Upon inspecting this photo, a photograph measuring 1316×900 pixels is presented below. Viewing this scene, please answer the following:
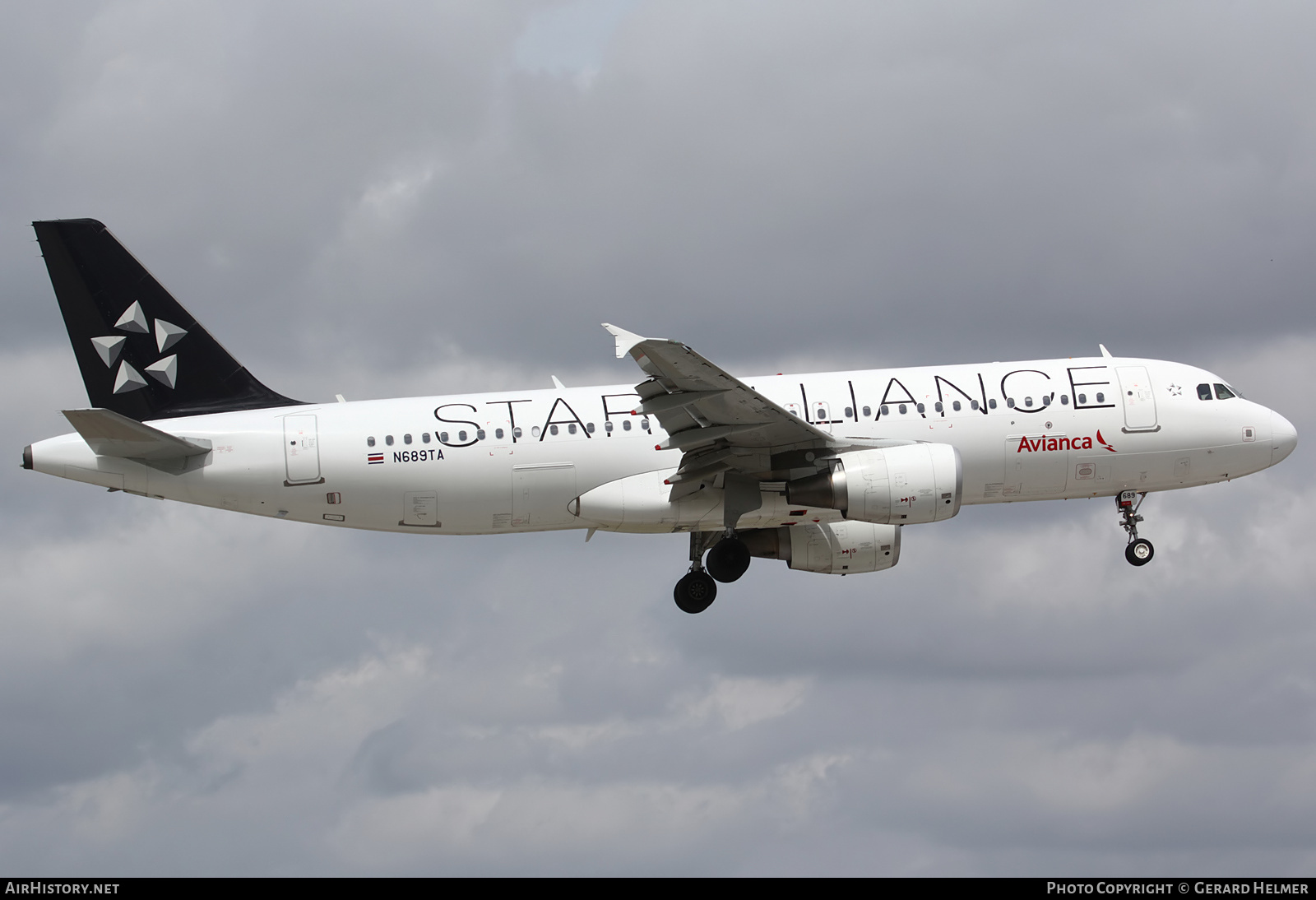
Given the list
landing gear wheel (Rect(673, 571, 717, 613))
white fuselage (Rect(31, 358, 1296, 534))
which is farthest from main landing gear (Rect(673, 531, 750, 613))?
white fuselage (Rect(31, 358, 1296, 534))

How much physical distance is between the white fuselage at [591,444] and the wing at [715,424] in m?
0.93

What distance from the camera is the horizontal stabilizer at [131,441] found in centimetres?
3759

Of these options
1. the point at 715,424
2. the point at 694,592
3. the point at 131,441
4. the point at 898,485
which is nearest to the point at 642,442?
the point at 715,424

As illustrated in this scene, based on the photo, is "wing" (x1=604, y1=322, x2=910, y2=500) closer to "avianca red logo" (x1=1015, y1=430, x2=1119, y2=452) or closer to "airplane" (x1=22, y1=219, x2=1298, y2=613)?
"airplane" (x1=22, y1=219, x2=1298, y2=613)

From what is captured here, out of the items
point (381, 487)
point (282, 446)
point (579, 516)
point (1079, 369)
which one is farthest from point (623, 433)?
point (1079, 369)

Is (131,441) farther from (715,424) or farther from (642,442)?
(715,424)

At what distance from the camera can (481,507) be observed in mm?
40406

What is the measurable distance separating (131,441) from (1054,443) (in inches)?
1005

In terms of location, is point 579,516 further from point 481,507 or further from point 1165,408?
point 1165,408

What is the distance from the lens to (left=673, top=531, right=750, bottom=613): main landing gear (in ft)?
139

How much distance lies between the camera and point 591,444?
133 feet

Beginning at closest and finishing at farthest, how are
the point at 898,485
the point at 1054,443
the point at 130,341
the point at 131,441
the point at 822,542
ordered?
1. the point at 898,485
2. the point at 131,441
3. the point at 1054,443
4. the point at 130,341
5. the point at 822,542

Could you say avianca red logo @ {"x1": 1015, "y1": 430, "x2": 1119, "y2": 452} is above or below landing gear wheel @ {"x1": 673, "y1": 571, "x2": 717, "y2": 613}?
above

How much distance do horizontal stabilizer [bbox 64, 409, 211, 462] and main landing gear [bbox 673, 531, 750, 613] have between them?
1436 centimetres
